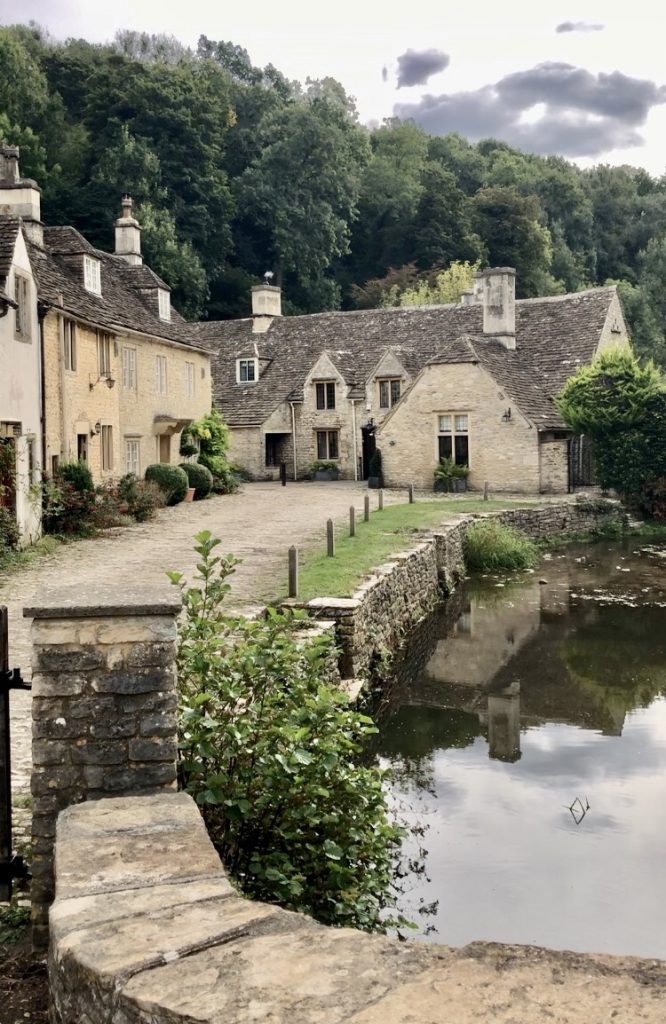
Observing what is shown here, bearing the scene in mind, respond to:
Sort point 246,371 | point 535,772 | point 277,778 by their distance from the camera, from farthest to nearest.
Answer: point 246,371
point 535,772
point 277,778

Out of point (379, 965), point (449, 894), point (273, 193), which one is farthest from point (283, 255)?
point (379, 965)

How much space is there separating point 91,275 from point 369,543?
599 inches

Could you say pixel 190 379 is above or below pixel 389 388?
above

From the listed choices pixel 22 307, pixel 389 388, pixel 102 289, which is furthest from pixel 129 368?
pixel 389 388

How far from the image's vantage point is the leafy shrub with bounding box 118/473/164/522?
27547 millimetres

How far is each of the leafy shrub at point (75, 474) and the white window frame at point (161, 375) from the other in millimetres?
10277

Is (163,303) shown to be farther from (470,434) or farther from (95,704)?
(95,704)

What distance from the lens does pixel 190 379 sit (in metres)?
39.0

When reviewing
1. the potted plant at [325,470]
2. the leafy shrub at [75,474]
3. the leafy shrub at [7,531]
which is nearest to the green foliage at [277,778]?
the leafy shrub at [7,531]

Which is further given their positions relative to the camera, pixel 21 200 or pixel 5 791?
pixel 21 200

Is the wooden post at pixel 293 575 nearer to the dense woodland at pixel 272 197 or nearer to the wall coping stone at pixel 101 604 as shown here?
the wall coping stone at pixel 101 604

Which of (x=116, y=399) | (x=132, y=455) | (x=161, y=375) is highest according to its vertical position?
(x=161, y=375)

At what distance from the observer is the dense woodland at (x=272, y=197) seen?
57.7m

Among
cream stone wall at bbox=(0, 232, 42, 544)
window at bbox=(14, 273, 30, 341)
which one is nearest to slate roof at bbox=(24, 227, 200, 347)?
window at bbox=(14, 273, 30, 341)
